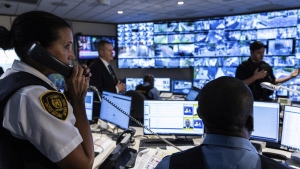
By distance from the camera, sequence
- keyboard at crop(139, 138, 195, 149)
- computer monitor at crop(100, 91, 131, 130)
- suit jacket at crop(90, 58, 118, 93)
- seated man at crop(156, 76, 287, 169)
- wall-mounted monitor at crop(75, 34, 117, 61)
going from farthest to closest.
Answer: wall-mounted monitor at crop(75, 34, 117, 61) < suit jacket at crop(90, 58, 118, 93) < computer monitor at crop(100, 91, 131, 130) < keyboard at crop(139, 138, 195, 149) < seated man at crop(156, 76, 287, 169)

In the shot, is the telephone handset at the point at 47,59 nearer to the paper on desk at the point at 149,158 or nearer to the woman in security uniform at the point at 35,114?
the woman in security uniform at the point at 35,114

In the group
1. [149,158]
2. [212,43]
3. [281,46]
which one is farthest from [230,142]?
[212,43]

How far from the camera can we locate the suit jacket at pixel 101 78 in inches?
114

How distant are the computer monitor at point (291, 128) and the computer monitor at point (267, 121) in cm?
7

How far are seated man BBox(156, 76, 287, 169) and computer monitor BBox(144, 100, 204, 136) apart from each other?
1227mm

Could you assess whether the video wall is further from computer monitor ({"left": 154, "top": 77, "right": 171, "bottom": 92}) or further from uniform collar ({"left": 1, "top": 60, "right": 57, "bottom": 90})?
uniform collar ({"left": 1, "top": 60, "right": 57, "bottom": 90})

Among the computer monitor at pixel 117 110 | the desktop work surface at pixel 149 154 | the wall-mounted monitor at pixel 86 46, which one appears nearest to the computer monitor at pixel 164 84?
the wall-mounted monitor at pixel 86 46

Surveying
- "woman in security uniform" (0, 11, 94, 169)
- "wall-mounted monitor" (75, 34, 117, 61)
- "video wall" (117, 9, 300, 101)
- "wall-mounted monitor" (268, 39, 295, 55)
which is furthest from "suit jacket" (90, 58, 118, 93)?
"wall-mounted monitor" (268, 39, 295, 55)

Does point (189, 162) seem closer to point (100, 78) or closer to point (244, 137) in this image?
point (244, 137)

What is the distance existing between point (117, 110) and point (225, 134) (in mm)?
1534

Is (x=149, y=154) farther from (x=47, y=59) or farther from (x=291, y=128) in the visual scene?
(x=47, y=59)

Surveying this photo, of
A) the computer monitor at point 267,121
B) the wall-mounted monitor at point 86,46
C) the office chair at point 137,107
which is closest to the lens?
the computer monitor at point 267,121

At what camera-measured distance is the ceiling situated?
4555mm

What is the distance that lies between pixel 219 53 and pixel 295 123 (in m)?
4.32
